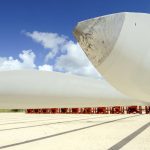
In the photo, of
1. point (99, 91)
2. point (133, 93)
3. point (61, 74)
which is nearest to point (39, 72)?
point (61, 74)

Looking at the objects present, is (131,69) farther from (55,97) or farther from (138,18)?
(55,97)

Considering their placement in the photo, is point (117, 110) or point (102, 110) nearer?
point (117, 110)

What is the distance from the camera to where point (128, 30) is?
313 cm

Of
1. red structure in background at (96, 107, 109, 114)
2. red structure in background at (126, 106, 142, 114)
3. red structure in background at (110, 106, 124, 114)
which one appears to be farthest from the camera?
red structure in background at (96, 107, 109, 114)

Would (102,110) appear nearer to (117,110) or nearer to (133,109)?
(117,110)

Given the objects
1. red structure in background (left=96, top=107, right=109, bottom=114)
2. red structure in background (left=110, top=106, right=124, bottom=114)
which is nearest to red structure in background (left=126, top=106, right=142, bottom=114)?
red structure in background (left=110, top=106, right=124, bottom=114)

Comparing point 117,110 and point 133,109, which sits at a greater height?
point 133,109

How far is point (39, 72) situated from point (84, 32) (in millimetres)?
19941

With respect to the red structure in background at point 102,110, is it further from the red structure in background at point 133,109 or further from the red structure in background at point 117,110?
the red structure in background at point 133,109

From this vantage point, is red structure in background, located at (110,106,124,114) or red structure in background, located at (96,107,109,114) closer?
red structure in background, located at (110,106,124,114)

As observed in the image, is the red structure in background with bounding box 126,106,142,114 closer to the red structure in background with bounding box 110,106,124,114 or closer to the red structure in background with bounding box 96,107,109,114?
the red structure in background with bounding box 110,106,124,114

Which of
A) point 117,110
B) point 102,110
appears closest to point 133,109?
point 117,110

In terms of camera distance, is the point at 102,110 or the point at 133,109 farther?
the point at 102,110

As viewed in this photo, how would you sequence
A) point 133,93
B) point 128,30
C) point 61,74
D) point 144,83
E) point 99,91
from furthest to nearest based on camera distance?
point 99,91
point 61,74
point 133,93
point 144,83
point 128,30
